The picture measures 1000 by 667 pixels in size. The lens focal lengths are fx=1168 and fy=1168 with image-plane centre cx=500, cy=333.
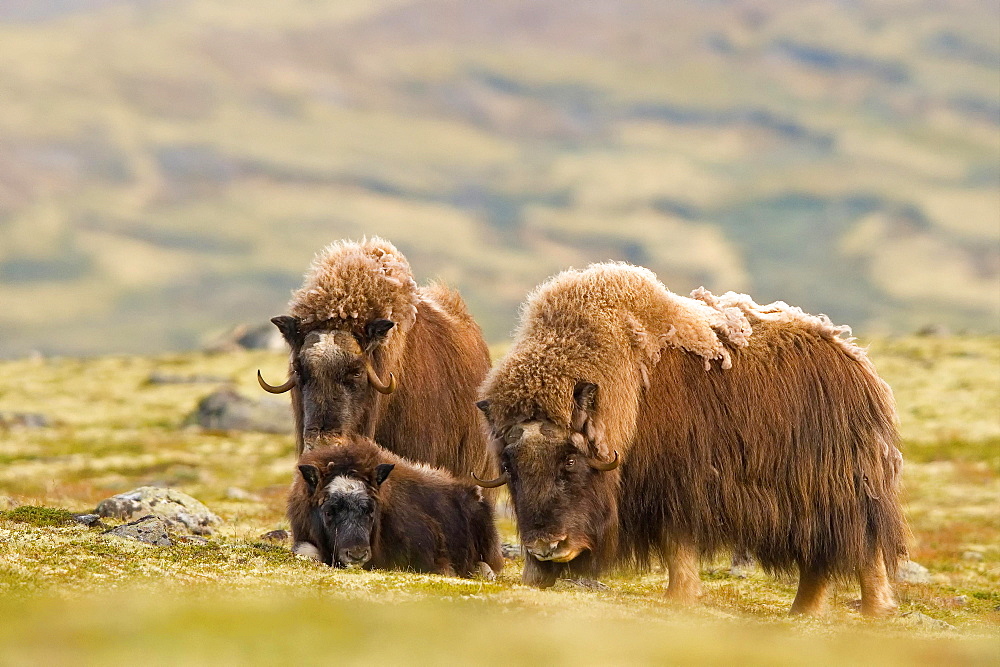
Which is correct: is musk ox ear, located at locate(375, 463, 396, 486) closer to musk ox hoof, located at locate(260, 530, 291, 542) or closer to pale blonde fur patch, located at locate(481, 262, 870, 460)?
pale blonde fur patch, located at locate(481, 262, 870, 460)

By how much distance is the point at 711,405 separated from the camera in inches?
485

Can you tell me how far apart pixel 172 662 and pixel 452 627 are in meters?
2.40

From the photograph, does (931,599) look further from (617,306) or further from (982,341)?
(982,341)

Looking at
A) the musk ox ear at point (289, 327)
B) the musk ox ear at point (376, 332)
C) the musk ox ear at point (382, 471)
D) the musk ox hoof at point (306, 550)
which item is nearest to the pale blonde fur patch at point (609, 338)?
the musk ox ear at point (382, 471)

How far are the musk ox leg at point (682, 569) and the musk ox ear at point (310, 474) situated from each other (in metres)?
3.94

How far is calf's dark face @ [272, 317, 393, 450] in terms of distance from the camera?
45.3 ft

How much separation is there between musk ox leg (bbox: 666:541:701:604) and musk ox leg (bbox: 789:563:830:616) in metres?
1.26

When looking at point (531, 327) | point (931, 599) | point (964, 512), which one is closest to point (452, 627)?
point (531, 327)

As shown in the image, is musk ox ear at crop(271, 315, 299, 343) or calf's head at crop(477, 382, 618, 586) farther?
musk ox ear at crop(271, 315, 299, 343)

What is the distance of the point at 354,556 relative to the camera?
41.0ft

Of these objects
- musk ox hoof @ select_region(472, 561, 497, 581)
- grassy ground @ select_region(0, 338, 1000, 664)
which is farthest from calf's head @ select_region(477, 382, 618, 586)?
musk ox hoof @ select_region(472, 561, 497, 581)

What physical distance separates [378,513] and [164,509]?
5.26 m

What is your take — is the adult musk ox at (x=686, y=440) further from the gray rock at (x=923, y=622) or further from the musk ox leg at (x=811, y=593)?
the gray rock at (x=923, y=622)

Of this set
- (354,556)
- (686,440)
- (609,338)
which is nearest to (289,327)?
(354,556)
